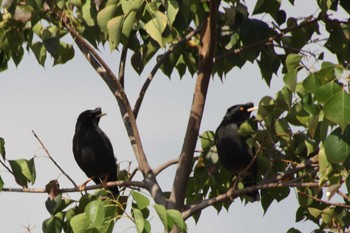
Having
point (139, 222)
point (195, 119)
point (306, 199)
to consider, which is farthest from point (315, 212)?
point (139, 222)

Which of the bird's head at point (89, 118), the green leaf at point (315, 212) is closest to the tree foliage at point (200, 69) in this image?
the green leaf at point (315, 212)

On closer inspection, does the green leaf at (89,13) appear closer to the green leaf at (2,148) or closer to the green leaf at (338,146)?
the green leaf at (2,148)

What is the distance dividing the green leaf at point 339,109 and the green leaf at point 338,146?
135 millimetres

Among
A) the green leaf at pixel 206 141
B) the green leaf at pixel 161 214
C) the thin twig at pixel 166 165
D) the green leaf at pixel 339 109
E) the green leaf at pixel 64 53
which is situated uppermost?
the green leaf at pixel 64 53

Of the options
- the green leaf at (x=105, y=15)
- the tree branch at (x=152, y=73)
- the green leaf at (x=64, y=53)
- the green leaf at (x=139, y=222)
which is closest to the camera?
the green leaf at (x=139, y=222)

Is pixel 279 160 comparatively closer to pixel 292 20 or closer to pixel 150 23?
pixel 292 20

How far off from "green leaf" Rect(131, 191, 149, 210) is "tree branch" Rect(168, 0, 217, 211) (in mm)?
1361

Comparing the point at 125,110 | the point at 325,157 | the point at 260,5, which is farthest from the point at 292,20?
the point at 325,157

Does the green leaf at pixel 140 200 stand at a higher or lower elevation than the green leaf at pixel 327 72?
lower

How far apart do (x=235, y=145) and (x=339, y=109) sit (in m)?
3.22

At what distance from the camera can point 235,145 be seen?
6902 mm

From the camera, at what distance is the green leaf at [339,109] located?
3.69 m

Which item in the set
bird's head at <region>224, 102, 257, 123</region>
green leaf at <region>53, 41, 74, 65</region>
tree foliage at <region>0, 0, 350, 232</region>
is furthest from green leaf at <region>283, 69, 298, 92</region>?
bird's head at <region>224, 102, 257, 123</region>

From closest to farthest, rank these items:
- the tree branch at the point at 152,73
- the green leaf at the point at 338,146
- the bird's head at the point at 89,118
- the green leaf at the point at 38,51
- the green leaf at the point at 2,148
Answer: the green leaf at the point at 338,146
the green leaf at the point at 2,148
the tree branch at the point at 152,73
the green leaf at the point at 38,51
the bird's head at the point at 89,118
